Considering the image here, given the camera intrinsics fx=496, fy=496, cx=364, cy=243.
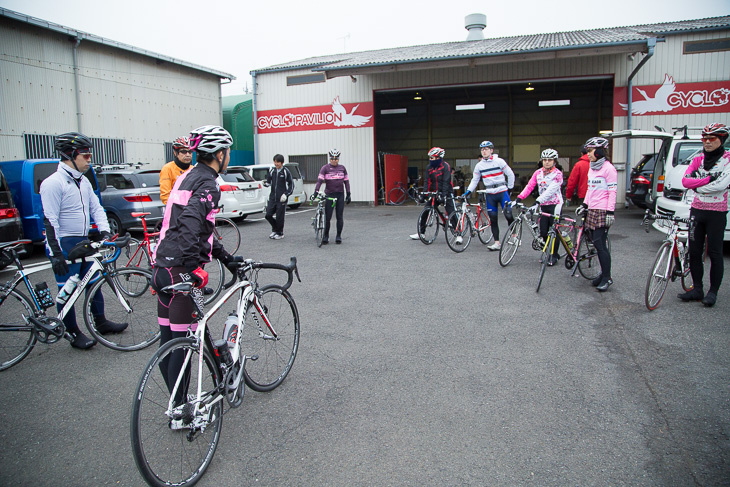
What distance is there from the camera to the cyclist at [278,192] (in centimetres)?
1105

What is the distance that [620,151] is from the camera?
16.7m

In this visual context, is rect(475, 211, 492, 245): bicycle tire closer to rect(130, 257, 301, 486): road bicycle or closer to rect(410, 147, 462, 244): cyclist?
rect(410, 147, 462, 244): cyclist

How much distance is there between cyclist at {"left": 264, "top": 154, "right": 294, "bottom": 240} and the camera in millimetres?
11047

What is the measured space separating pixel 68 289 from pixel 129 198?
7.31 meters

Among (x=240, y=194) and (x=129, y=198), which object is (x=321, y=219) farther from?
(x=129, y=198)


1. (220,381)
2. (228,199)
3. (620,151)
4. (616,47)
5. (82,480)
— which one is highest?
(616,47)

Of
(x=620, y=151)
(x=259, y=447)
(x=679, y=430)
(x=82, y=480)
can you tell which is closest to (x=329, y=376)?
(x=259, y=447)

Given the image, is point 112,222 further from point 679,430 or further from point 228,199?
point 679,430

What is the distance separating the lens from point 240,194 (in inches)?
529

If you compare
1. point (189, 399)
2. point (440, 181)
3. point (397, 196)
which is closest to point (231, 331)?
point (189, 399)

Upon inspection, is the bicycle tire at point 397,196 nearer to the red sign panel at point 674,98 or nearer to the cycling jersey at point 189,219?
the red sign panel at point 674,98

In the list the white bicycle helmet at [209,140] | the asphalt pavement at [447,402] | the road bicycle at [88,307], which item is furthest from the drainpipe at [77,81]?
the white bicycle helmet at [209,140]

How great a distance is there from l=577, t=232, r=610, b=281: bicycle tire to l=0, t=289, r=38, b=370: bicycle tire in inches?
253

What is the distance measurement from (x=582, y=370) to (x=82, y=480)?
11.7 feet
